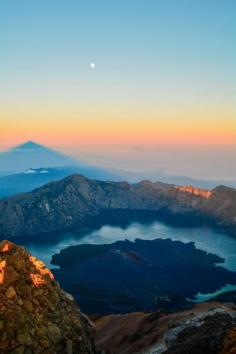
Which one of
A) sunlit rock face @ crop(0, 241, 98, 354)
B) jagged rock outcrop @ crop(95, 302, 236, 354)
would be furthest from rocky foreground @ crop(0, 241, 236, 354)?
jagged rock outcrop @ crop(95, 302, 236, 354)

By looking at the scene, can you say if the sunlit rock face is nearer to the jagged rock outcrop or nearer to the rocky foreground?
the rocky foreground

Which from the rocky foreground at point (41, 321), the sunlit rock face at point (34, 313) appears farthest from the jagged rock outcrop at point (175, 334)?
the sunlit rock face at point (34, 313)

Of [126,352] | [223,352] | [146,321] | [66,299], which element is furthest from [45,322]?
[146,321]

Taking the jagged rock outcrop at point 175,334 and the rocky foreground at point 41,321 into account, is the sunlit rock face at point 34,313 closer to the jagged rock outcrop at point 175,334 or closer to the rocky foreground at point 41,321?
the rocky foreground at point 41,321

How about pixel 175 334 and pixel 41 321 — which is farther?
pixel 175 334

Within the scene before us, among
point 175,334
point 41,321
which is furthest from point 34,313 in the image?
point 175,334

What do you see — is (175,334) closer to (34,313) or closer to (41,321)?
(41,321)

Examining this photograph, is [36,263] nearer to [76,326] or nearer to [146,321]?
[76,326]
